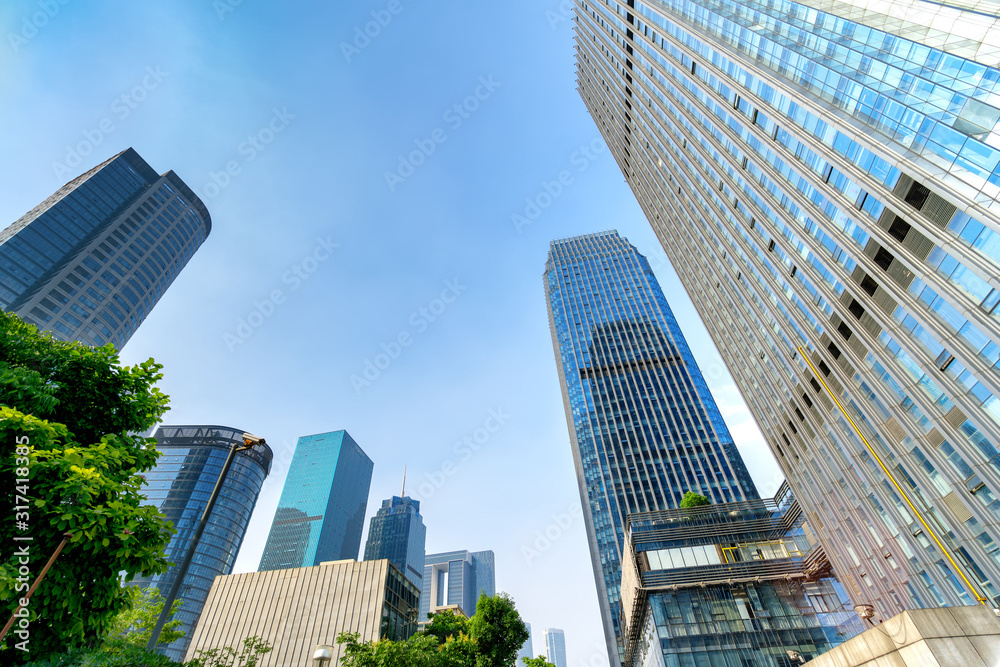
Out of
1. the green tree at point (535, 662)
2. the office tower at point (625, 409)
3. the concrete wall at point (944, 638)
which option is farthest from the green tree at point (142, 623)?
the office tower at point (625, 409)

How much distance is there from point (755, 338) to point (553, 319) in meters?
90.2

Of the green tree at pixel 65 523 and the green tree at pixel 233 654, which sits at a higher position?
the green tree at pixel 233 654

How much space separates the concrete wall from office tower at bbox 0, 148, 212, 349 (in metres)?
127

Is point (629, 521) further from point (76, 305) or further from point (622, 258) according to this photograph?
point (76, 305)

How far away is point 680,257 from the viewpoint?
61438 mm

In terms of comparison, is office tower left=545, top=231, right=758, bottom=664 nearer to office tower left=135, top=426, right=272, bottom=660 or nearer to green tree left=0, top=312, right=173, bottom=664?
green tree left=0, top=312, right=173, bottom=664

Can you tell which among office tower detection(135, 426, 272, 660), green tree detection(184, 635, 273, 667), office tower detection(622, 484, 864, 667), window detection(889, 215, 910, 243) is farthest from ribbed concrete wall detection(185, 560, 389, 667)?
office tower detection(135, 426, 272, 660)

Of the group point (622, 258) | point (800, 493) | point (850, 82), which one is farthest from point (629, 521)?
point (622, 258)

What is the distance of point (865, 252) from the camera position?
1120 inches

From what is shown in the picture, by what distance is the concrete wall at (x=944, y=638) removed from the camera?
38.1 ft

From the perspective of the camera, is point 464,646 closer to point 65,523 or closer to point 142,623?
point 142,623

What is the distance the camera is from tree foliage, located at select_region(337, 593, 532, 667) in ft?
81.0

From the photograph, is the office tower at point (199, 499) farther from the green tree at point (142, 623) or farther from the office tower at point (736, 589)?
the office tower at point (736, 589)

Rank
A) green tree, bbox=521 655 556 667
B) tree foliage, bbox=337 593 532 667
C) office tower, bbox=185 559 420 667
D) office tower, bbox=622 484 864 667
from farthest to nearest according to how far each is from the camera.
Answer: office tower, bbox=185 559 420 667, office tower, bbox=622 484 864 667, green tree, bbox=521 655 556 667, tree foliage, bbox=337 593 532 667
